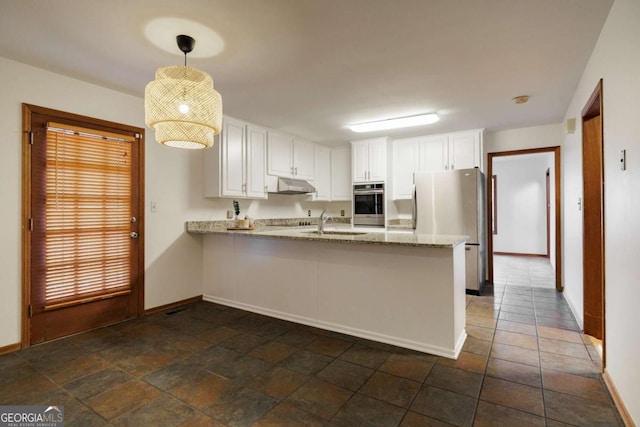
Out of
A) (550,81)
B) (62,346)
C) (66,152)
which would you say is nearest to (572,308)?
(550,81)

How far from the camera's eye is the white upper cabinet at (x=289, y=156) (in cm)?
462

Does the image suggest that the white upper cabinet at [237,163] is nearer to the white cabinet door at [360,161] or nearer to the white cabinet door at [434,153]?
the white cabinet door at [360,161]

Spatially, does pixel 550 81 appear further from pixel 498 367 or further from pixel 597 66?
pixel 498 367

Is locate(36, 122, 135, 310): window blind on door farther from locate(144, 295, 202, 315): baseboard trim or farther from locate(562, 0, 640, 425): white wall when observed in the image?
locate(562, 0, 640, 425): white wall

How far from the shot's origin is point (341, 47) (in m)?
2.31

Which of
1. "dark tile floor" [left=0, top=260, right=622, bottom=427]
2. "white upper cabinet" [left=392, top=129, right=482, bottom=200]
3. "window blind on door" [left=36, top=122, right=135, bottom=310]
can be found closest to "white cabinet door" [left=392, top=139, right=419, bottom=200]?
"white upper cabinet" [left=392, top=129, right=482, bottom=200]

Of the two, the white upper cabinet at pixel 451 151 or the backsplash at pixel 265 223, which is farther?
the white upper cabinet at pixel 451 151

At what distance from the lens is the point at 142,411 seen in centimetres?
177

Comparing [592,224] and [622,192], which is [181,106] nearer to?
[622,192]

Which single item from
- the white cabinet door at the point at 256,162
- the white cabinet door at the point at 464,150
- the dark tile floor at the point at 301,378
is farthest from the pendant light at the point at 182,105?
the white cabinet door at the point at 464,150

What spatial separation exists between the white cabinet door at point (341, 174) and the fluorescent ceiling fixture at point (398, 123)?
130 centimetres

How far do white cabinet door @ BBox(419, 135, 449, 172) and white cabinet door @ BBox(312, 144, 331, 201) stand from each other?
1.62m

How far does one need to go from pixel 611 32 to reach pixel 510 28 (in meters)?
0.53

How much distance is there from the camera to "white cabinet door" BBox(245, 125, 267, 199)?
425 cm
